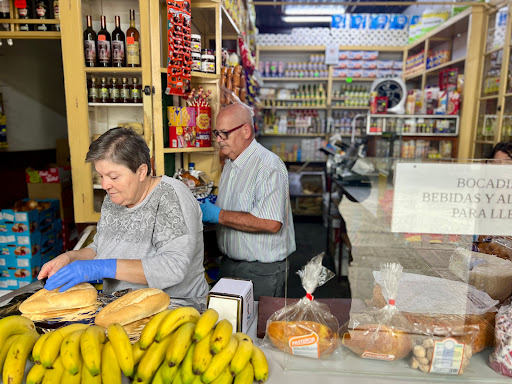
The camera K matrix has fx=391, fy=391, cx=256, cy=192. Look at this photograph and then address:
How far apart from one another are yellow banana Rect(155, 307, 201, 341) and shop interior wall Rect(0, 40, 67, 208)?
474 centimetres

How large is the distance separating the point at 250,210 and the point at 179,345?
57.0 inches

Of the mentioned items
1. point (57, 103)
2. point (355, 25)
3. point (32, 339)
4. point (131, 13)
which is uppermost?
point (355, 25)

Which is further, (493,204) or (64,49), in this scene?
(64,49)

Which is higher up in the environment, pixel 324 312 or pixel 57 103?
pixel 57 103

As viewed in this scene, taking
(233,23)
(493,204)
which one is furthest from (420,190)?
(233,23)

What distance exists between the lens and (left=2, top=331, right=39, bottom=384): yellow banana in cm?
112

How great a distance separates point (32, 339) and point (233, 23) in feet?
9.41

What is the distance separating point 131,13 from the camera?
277cm

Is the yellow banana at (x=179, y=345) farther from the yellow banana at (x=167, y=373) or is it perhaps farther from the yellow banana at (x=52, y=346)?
the yellow banana at (x=52, y=346)

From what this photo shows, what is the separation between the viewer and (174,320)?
1.15 metres

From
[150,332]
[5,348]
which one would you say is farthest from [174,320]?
[5,348]

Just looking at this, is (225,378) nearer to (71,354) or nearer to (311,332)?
(311,332)

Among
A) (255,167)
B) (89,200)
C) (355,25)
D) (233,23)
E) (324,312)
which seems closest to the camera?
(324,312)

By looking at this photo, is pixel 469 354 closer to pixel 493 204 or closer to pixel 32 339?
pixel 493 204
